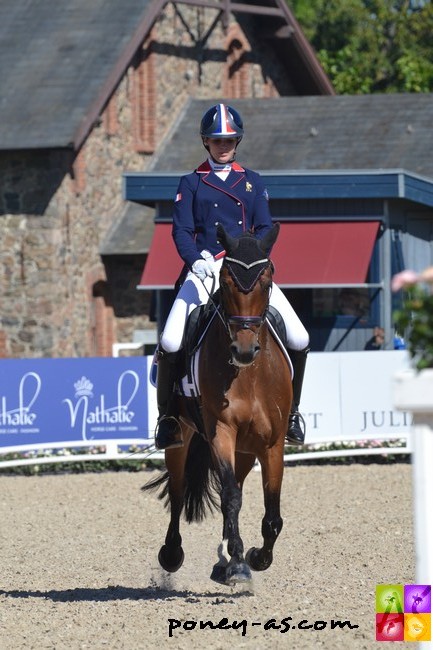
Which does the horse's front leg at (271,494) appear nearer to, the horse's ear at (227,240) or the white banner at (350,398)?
the horse's ear at (227,240)

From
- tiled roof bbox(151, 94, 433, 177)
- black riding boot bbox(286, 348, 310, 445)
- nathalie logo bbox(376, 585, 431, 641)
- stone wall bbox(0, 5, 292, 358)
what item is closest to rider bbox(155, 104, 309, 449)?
black riding boot bbox(286, 348, 310, 445)

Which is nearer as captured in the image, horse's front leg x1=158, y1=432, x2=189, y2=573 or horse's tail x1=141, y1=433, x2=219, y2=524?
horse's front leg x1=158, y1=432, x2=189, y2=573

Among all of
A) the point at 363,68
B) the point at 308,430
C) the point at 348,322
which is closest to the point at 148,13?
the point at 348,322

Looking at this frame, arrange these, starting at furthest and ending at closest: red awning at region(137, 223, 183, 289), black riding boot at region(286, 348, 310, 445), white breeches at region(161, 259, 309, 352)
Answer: red awning at region(137, 223, 183, 289), black riding boot at region(286, 348, 310, 445), white breeches at region(161, 259, 309, 352)

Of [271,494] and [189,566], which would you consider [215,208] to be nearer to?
[271,494]

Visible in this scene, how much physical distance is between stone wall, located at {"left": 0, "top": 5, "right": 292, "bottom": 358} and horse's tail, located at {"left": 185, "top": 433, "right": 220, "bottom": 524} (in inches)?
638

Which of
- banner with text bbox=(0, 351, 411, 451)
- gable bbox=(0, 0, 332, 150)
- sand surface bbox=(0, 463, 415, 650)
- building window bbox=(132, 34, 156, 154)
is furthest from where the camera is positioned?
building window bbox=(132, 34, 156, 154)

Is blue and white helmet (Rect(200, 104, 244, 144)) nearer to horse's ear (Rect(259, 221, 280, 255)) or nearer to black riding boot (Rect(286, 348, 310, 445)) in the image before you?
horse's ear (Rect(259, 221, 280, 255))

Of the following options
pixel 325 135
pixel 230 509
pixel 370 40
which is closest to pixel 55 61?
pixel 325 135

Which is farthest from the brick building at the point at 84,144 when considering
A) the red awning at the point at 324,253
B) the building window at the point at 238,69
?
the red awning at the point at 324,253

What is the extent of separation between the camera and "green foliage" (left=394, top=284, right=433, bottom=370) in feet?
17.1

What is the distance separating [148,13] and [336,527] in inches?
671

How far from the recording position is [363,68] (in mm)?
41875

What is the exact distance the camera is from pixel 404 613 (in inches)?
254
